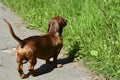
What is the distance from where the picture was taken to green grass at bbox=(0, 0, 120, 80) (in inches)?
200

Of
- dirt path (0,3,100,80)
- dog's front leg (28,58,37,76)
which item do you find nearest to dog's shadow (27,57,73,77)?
dirt path (0,3,100,80)

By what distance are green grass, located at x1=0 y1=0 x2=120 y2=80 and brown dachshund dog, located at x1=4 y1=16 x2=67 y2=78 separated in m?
0.51

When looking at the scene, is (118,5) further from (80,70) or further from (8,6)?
(8,6)

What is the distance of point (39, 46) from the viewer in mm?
5027

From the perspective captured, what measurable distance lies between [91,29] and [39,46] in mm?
1313

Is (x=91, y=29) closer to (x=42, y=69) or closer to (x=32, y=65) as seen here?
(x=42, y=69)

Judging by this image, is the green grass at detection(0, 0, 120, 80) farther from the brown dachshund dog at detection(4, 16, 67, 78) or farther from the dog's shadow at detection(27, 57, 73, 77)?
the brown dachshund dog at detection(4, 16, 67, 78)

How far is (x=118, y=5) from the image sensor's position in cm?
619

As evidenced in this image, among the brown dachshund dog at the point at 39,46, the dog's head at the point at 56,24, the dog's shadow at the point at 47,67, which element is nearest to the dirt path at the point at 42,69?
the dog's shadow at the point at 47,67

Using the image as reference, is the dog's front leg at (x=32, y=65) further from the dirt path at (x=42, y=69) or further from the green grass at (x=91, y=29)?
the green grass at (x=91, y=29)

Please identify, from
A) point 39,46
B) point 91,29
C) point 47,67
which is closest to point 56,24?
point 39,46

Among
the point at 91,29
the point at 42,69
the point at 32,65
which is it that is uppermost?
the point at 91,29

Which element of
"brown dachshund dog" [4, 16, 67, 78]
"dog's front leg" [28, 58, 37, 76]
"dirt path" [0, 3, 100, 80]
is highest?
"brown dachshund dog" [4, 16, 67, 78]

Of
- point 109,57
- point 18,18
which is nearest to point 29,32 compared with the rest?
point 18,18
